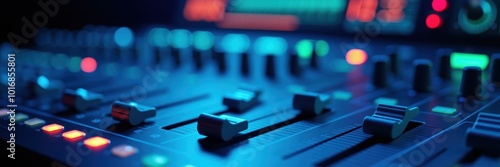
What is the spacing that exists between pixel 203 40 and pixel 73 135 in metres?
1.04

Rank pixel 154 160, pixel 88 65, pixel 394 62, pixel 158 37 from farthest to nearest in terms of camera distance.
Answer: pixel 158 37 → pixel 88 65 → pixel 394 62 → pixel 154 160

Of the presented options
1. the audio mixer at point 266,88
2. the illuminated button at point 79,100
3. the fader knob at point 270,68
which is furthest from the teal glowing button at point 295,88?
the illuminated button at point 79,100

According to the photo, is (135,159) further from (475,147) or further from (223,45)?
(223,45)

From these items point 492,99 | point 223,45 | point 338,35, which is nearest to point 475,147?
point 492,99

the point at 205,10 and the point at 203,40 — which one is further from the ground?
the point at 205,10

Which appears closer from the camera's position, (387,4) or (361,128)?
(361,128)

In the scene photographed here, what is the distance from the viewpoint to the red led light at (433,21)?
1331mm

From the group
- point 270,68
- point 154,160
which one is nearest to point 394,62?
point 270,68

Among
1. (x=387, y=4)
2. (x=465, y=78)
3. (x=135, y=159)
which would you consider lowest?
(x=135, y=159)

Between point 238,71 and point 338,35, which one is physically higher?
point 338,35

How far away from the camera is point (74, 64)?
1753mm

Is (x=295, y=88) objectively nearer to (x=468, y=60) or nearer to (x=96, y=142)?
(x=468, y=60)

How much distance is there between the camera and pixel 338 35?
1495mm

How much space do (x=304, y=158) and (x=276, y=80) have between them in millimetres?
685
